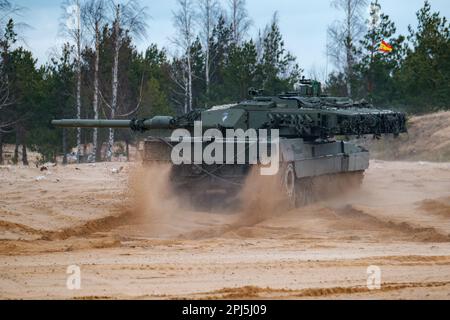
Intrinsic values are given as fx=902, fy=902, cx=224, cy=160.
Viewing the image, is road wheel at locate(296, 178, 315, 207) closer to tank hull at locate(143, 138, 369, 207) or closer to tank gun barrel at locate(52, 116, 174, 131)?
tank hull at locate(143, 138, 369, 207)

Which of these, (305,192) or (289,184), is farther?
(305,192)

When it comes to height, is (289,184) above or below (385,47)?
below

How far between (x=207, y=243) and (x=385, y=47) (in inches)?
901

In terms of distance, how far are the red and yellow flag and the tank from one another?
14258 mm

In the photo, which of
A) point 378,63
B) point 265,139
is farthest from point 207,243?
point 378,63

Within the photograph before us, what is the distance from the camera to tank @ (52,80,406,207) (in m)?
14.8

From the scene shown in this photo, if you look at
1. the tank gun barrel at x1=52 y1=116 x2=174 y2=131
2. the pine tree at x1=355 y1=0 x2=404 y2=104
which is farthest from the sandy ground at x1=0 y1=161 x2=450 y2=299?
the pine tree at x1=355 y1=0 x2=404 y2=104

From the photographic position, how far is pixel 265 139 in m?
14.9

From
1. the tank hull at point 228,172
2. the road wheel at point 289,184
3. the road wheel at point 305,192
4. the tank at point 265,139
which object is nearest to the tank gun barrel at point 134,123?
the tank at point 265,139

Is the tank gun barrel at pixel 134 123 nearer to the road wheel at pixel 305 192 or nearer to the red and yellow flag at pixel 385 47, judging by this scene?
the road wheel at pixel 305 192

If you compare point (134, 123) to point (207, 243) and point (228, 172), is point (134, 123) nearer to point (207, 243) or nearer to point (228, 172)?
point (228, 172)

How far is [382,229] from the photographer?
42.7ft
